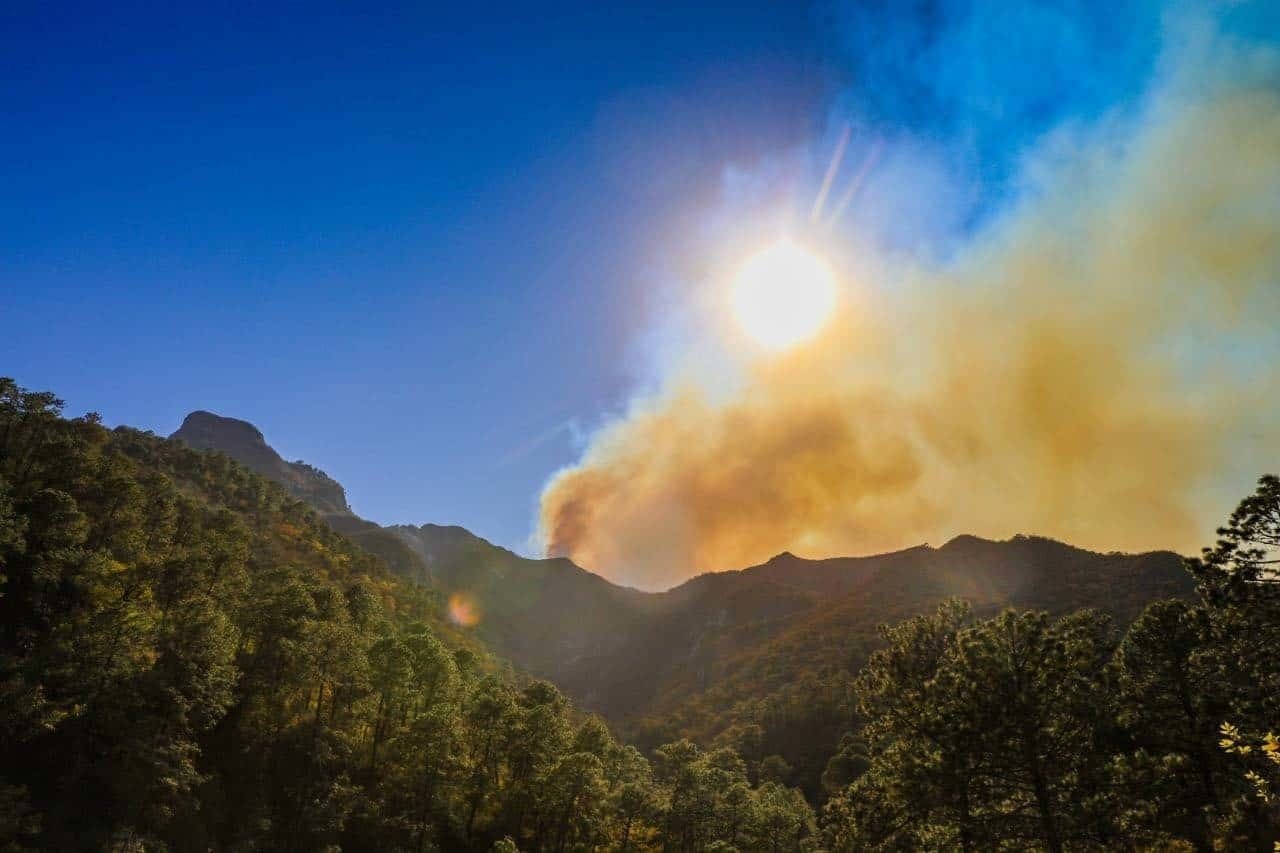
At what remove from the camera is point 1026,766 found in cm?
2200

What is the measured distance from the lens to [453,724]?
50531 mm

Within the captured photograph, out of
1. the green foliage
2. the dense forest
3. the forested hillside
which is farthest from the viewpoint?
the forested hillside

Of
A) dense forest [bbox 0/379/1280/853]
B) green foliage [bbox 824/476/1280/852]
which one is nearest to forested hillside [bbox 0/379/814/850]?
dense forest [bbox 0/379/1280/853]

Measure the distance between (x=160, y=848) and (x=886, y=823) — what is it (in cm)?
4121

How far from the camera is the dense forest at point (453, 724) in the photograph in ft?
71.8

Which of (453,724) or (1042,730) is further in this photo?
(453,724)

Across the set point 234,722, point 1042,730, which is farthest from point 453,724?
point 1042,730

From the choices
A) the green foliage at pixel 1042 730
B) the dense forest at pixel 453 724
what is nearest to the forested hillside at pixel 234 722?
the dense forest at pixel 453 724

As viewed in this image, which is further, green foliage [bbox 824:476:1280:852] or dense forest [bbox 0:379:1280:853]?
dense forest [bbox 0:379:1280:853]

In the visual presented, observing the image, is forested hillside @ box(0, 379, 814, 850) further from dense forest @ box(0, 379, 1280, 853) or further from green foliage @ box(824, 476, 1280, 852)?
green foliage @ box(824, 476, 1280, 852)

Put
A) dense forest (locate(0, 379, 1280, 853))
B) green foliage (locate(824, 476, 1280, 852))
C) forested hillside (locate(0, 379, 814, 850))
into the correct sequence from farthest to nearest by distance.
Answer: forested hillside (locate(0, 379, 814, 850))
dense forest (locate(0, 379, 1280, 853))
green foliage (locate(824, 476, 1280, 852))

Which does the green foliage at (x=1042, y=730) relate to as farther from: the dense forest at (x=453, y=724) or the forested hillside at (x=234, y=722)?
the forested hillside at (x=234, y=722)

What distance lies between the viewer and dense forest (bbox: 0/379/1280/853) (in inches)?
862

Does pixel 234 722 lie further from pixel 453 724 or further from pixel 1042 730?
pixel 1042 730
